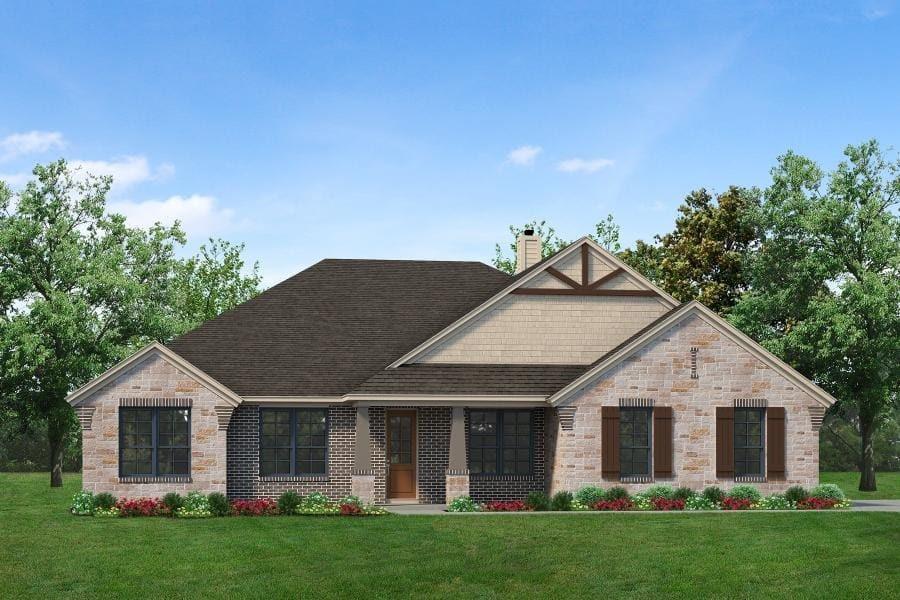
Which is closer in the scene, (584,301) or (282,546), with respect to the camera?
(282,546)

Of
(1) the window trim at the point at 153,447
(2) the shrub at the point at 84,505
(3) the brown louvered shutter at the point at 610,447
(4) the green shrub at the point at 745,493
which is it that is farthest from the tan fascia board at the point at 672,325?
(2) the shrub at the point at 84,505

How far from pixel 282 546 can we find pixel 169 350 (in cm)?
924

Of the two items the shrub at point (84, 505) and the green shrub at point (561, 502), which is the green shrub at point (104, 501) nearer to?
the shrub at point (84, 505)

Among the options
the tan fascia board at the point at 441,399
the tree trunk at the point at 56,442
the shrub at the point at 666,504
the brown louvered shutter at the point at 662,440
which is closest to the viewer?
the shrub at the point at 666,504

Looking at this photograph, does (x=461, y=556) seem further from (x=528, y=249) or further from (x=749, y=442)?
(x=528, y=249)

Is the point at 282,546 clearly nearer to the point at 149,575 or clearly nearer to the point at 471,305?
the point at 149,575

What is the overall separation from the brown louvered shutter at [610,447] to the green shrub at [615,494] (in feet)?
1.31

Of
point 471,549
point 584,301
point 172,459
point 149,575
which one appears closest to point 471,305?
point 584,301

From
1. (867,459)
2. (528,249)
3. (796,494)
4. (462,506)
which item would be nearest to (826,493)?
(796,494)

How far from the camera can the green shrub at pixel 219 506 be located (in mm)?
27594

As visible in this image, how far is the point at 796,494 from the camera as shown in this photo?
29.2 m

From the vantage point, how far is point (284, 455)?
29938mm

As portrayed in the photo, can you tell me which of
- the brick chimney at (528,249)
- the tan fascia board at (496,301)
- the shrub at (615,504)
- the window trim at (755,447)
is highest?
the brick chimney at (528,249)

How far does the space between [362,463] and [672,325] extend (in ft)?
29.7
